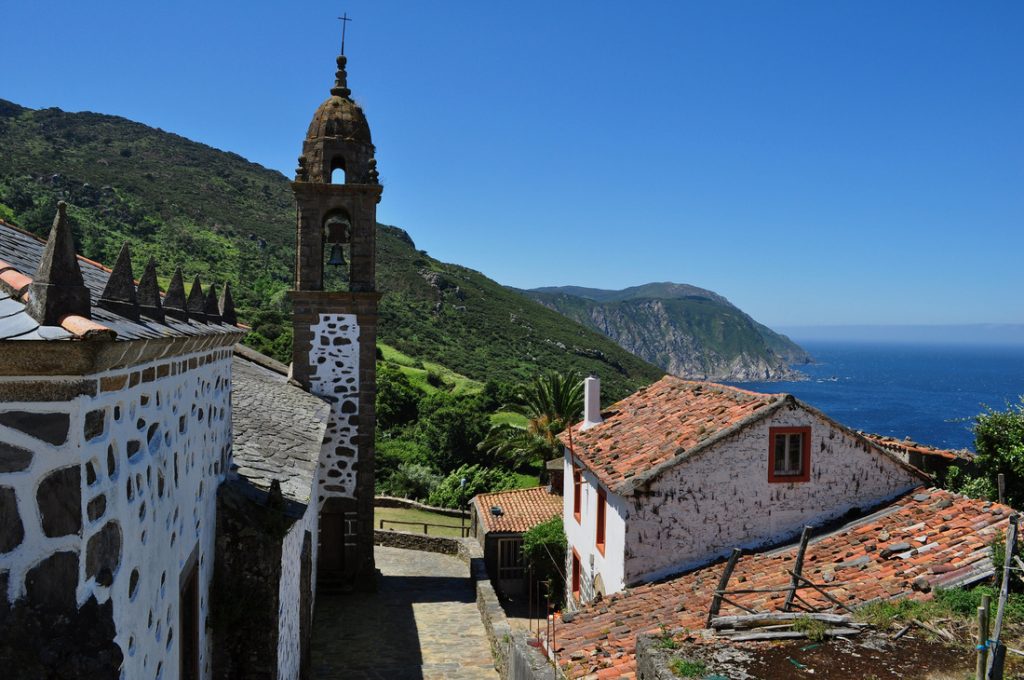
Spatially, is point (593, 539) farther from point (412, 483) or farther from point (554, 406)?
point (412, 483)

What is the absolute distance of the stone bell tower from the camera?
16.9 meters

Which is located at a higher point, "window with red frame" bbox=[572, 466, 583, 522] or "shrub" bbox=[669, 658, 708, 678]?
"shrub" bbox=[669, 658, 708, 678]

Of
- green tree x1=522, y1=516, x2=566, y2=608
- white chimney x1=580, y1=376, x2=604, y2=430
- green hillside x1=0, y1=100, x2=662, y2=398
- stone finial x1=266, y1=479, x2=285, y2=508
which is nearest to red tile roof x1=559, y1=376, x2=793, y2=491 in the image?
white chimney x1=580, y1=376, x2=604, y2=430

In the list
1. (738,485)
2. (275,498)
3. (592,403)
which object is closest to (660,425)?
(738,485)

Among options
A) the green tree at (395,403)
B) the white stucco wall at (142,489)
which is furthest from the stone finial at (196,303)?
the green tree at (395,403)

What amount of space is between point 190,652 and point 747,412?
1062cm

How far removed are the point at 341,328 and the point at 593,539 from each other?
709 centimetres

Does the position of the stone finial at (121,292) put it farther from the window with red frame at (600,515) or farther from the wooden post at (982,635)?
the window with red frame at (600,515)

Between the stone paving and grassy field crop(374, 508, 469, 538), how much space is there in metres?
6.06

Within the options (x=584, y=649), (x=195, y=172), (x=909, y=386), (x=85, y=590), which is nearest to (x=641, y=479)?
(x=584, y=649)

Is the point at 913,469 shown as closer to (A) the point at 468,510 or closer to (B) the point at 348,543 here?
(B) the point at 348,543

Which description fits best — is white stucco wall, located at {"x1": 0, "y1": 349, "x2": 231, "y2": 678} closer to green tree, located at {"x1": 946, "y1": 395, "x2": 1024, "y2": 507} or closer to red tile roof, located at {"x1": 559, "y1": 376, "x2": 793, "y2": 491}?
red tile roof, located at {"x1": 559, "y1": 376, "x2": 793, "y2": 491}

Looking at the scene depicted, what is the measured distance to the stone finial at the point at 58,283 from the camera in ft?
10.2

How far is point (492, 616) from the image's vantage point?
1486cm
